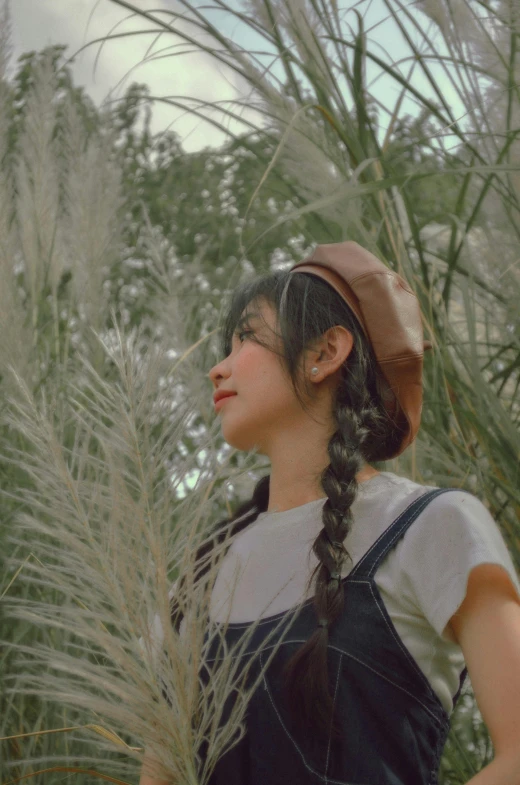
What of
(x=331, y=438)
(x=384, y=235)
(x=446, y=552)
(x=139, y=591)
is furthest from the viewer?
(x=384, y=235)

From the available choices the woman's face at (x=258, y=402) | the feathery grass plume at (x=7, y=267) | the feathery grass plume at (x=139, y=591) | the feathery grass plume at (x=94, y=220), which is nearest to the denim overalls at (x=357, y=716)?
the feathery grass plume at (x=139, y=591)

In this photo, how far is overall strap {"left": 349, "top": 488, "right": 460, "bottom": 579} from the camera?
125cm

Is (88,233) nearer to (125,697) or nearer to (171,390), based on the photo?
(171,390)

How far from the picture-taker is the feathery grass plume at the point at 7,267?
2.04 m

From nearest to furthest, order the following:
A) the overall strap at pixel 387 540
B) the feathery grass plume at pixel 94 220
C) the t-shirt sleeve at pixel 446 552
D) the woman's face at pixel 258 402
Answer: the t-shirt sleeve at pixel 446 552, the overall strap at pixel 387 540, the woman's face at pixel 258 402, the feathery grass plume at pixel 94 220

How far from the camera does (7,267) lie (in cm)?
216

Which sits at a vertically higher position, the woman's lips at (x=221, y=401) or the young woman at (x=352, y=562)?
the woman's lips at (x=221, y=401)

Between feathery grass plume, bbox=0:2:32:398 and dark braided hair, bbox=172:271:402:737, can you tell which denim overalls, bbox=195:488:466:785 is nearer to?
dark braided hair, bbox=172:271:402:737

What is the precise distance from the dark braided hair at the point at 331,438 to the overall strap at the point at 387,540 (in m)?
0.03

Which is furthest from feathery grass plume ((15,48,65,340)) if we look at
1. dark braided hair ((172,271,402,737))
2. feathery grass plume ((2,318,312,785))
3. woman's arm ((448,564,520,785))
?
woman's arm ((448,564,520,785))

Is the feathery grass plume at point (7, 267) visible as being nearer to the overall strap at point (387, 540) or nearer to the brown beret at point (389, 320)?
the brown beret at point (389, 320)

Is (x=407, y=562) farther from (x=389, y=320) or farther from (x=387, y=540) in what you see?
(x=389, y=320)

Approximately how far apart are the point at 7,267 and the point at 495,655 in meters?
1.43

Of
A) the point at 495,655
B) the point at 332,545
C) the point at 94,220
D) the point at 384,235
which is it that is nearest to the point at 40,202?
the point at 94,220
